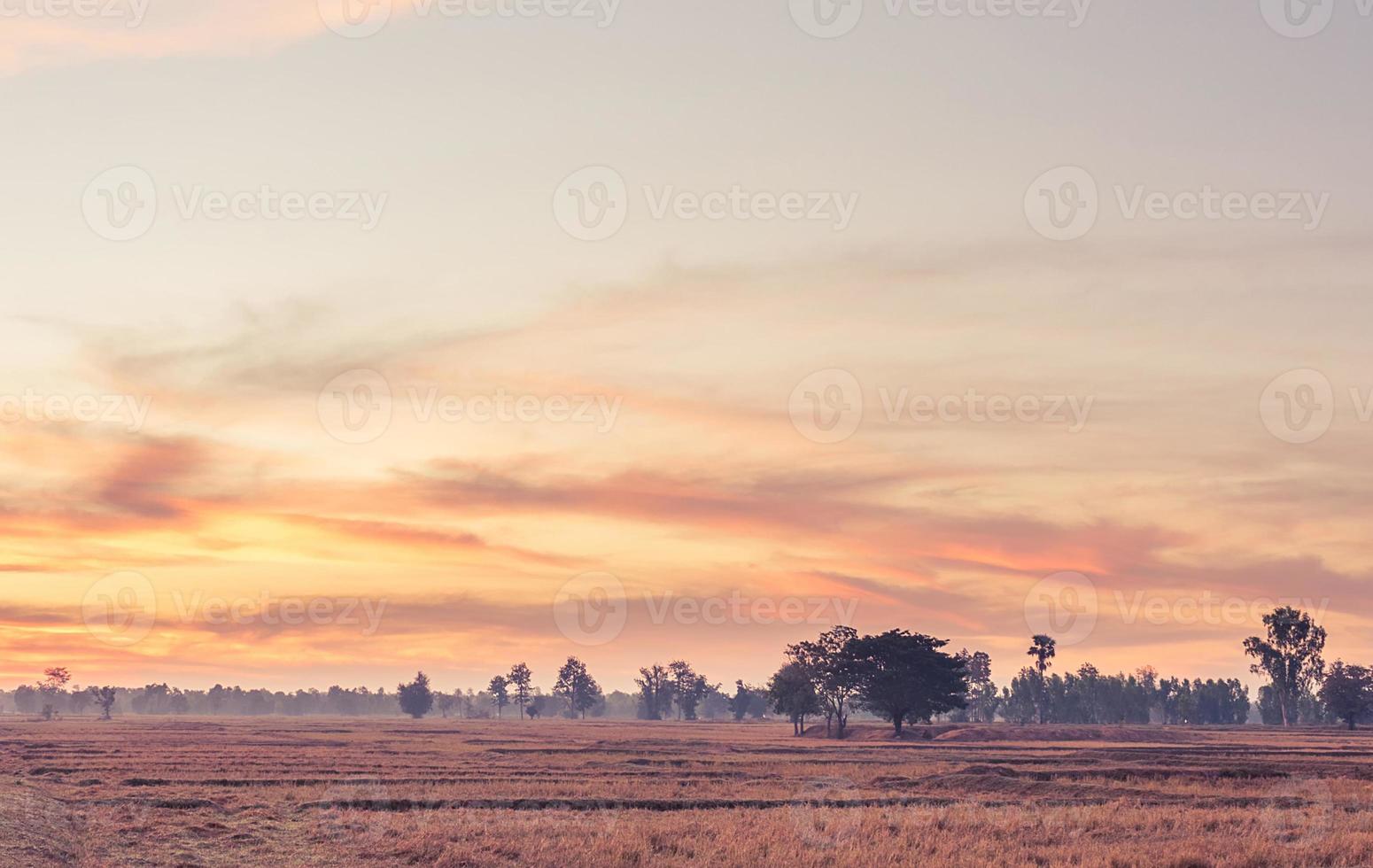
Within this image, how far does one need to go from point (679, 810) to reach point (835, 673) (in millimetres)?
104253

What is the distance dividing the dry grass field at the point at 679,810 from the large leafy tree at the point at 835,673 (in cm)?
6420

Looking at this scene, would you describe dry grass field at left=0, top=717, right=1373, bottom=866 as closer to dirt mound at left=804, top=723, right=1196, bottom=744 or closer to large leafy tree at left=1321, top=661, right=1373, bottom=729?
dirt mound at left=804, top=723, right=1196, bottom=744

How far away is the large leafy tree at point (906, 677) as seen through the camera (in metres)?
141

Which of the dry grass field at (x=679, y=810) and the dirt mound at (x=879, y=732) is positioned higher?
the dry grass field at (x=679, y=810)

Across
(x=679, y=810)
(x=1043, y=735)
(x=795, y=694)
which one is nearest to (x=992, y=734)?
(x=1043, y=735)

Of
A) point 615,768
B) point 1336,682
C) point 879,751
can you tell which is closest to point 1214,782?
point 615,768

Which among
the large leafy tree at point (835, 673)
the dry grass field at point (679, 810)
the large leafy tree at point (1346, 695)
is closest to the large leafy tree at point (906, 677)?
the large leafy tree at point (835, 673)

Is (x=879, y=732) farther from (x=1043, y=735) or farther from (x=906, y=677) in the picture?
(x=1043, y=735)

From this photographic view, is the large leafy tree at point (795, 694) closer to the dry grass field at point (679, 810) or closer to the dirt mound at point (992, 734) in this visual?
the dirt mound at point (992, 734)

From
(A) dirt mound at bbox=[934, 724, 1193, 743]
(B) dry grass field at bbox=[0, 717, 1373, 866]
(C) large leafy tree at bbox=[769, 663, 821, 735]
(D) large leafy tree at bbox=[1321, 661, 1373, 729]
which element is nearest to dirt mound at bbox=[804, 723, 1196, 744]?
(A) dirt mound at bbox=[934, 724, 1193, 743]

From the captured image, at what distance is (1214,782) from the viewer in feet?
189

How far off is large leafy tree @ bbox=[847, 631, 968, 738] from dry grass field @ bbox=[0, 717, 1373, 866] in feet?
192

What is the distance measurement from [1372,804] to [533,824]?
33.3 metres

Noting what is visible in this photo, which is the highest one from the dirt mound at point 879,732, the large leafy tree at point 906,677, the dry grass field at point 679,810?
Answer: the large leafy tree at point 906,677
